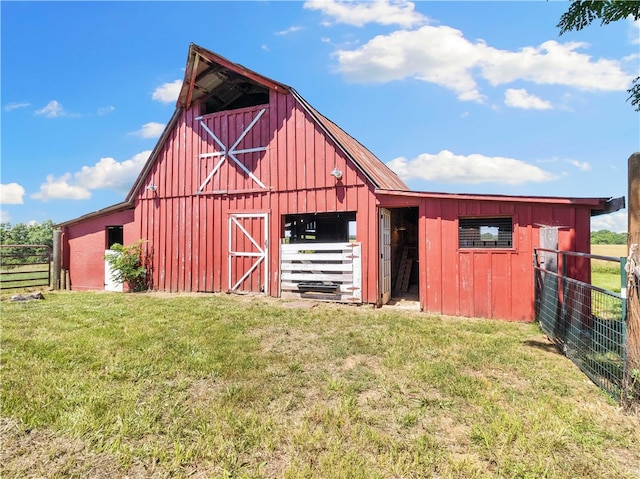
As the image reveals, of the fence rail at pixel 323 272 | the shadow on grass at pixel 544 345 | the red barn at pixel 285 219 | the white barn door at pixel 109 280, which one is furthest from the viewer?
the white barn door at pixel 109 280

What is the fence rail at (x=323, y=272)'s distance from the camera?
8.01 metres

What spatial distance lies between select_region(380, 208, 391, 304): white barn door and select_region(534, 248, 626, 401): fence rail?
3214mm

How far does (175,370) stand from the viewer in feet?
12.3

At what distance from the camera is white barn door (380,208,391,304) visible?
8102 mm

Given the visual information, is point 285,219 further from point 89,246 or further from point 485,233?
point 89,246

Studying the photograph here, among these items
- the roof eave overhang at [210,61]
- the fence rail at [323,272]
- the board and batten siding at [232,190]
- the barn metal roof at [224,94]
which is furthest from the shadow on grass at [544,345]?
the roof eave overhang at [210,61]

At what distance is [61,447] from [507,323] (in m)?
6.63

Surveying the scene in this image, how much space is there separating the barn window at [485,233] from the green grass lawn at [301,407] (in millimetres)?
2093

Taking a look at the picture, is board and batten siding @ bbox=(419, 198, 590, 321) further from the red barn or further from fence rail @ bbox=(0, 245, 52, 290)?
fence rail @ bbox=(0, 245, 52, 290)

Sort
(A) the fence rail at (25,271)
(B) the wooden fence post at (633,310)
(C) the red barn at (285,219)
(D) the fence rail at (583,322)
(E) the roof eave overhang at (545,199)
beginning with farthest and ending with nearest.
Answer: (A) the fence rail at (25,271) → (C) the red barn at (285,219) → (E) the roof eave overhang at (545,199) → (D) the fence rail at (583,322) → (B) the wooden fence post at (633,310)

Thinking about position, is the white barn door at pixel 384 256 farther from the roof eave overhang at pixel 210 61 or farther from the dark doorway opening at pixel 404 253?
the roof eave overhang at pixel 210 61

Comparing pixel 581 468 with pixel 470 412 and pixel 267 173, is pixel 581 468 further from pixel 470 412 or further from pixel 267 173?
pixel 267 173

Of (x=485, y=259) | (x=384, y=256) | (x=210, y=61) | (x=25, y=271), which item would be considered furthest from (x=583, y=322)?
(x=25, y=271)

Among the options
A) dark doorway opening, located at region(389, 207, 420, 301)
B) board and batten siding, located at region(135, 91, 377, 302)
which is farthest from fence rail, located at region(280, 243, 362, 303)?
dark doorway opening, located at region(389, 207, 420, 301)
